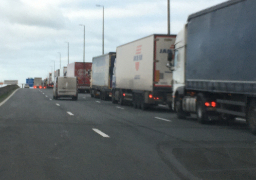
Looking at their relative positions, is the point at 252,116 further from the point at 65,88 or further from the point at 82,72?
the point at 82,72

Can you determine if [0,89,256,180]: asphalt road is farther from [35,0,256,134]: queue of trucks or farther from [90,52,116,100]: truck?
[90,52,116,100]: truck

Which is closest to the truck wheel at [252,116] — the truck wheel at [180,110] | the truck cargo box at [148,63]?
the truck wheel at [180,110]

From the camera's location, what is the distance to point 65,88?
112ft

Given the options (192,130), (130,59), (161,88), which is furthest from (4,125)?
(130,59)

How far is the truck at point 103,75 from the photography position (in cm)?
3278

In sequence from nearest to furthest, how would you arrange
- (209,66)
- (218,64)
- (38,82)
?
(218,64) < (209,66) < (38,82)

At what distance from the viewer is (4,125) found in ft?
44.0

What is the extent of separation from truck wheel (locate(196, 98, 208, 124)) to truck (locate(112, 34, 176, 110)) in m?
5.20

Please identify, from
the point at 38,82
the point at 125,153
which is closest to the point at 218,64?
the point at 125,153

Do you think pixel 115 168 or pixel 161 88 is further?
pixel 161 88

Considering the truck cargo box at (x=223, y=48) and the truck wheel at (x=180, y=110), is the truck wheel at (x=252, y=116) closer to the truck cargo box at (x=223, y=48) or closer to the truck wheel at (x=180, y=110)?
the truck cargo box at (x=223, y=48)

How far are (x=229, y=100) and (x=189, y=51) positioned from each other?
3.13m

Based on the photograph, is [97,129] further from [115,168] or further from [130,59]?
[130,59]

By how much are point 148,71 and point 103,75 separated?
13206mm
